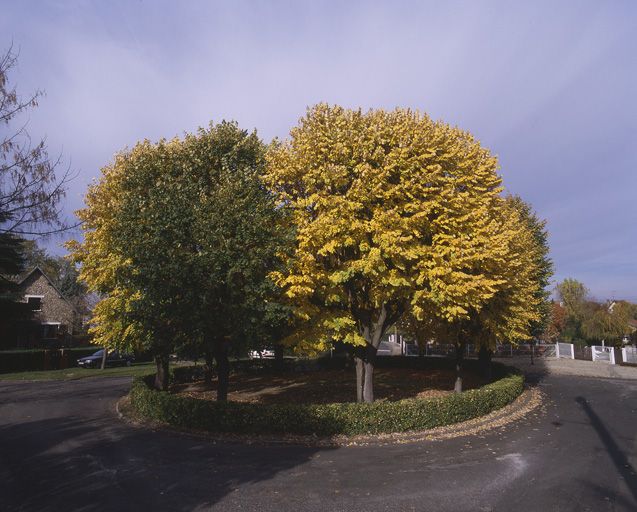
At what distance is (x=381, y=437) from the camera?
13.1m

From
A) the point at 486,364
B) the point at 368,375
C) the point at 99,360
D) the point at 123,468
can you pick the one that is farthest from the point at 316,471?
the point at 99,360

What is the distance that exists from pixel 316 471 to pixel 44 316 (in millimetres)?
41628

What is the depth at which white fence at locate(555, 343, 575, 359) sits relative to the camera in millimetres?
40812

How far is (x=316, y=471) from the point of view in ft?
33.1

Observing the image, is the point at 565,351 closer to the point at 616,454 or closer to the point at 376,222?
the point at 616,454

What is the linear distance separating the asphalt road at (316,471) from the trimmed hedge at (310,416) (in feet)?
2.52

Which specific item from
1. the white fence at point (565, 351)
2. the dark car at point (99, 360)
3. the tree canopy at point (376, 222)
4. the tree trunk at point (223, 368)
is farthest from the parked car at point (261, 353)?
the white fence at point (565, 351)

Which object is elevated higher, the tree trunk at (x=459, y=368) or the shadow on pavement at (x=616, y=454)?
the tree trunk at (x=459, y=368)

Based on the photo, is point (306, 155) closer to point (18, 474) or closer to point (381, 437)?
point (381, 437)

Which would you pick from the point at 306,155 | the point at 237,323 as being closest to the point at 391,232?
the point at 306,155

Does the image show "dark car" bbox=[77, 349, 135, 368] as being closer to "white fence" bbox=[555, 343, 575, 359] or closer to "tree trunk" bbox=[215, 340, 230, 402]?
"tree trunk" bbox=[215, 340, 230, 402]

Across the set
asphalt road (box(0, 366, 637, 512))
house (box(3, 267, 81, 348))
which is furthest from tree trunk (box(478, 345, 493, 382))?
house (box(3, 267, 81, 348))

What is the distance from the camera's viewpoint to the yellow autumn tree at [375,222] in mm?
13898

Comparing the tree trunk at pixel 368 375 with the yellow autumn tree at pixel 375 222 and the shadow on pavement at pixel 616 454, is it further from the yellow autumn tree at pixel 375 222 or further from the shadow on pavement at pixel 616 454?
the shadow on pavement at pixel 616 454
